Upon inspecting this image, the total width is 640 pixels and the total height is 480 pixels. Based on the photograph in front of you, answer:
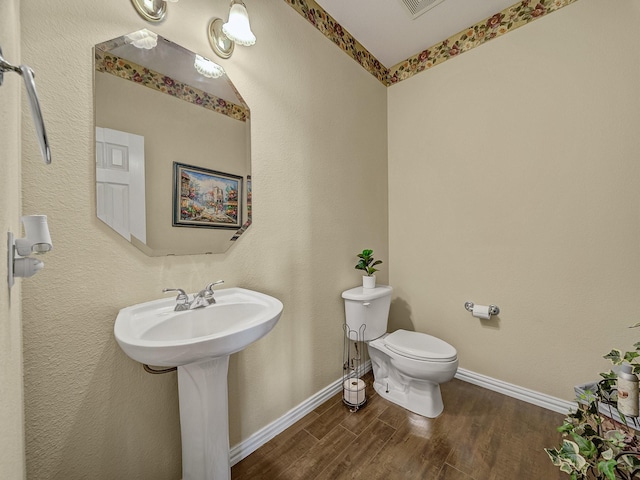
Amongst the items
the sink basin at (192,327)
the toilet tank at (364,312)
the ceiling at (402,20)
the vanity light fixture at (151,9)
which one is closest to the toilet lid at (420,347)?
the toilet tank at (364,312)

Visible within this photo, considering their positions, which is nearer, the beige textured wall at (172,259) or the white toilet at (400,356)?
the beige textured wall at (172,259)

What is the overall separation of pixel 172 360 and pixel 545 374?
2131 millimetres

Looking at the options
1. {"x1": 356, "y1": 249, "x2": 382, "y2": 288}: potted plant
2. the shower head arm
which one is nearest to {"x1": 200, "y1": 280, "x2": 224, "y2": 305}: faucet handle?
the shower head arm

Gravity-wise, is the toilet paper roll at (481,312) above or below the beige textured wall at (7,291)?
below

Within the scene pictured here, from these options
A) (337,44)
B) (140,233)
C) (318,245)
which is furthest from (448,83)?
(140,233)

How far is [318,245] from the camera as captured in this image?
65.9 inches

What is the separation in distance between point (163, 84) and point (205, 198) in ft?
1.61

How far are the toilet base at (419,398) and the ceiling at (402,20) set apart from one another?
2.40m

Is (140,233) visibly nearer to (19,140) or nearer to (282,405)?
(19,140)

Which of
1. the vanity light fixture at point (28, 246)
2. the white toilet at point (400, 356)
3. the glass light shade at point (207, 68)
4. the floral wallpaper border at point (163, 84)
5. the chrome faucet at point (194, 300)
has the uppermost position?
the glass light shade at point (207, 68)

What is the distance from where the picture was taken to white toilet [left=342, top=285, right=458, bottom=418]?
4.91 feet

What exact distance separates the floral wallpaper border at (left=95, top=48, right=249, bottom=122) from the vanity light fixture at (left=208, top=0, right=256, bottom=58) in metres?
0.23

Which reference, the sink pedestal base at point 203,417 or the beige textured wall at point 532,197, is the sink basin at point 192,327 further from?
the beige textured wall at point 532,197

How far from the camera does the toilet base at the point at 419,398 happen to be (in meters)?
1.57
